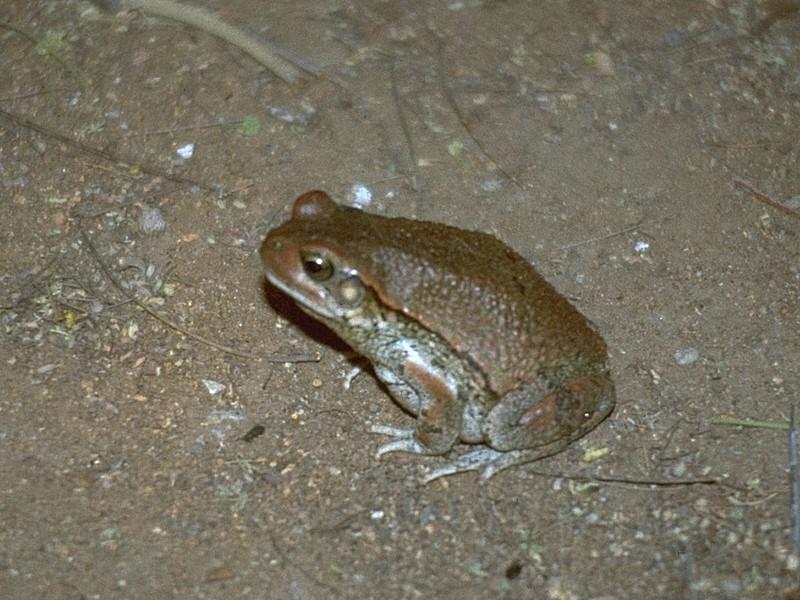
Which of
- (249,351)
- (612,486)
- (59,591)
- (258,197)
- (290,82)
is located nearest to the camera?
(59,591)

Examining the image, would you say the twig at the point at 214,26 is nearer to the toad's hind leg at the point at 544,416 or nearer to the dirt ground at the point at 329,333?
the dirt ground at the point at 329,333

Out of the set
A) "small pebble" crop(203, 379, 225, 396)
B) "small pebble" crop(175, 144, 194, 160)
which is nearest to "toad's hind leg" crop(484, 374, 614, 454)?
"small pebble" crop(203, 379, 225, 396)

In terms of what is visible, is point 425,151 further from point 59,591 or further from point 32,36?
point 59,591

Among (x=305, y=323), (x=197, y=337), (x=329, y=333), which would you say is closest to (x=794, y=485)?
(x=329, y=333)

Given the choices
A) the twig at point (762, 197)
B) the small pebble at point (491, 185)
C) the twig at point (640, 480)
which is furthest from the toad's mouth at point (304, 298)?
the twig at point (762, 197)

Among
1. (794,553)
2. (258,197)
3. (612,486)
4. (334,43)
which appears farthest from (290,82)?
(794,553)

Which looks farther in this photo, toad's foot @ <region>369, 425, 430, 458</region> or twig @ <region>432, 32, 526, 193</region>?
twig @ <region>432, 32, 526, 193</region>

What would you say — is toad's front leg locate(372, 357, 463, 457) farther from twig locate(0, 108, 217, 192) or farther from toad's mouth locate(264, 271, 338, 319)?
twig locate(0, 108, 217, 192)
